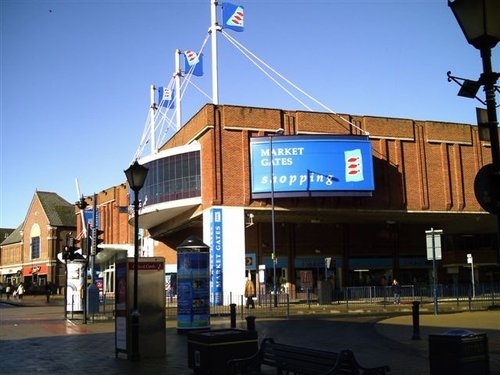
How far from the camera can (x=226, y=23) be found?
45812 mm

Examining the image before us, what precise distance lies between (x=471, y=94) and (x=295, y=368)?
482cm

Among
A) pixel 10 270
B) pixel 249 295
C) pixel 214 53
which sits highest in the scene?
pixel 214 53

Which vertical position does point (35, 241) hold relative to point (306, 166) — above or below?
below

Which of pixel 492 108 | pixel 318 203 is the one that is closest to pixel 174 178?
pixel 318 203

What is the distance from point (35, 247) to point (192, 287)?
9626cm

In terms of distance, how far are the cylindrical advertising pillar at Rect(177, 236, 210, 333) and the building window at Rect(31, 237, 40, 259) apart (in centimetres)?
9364

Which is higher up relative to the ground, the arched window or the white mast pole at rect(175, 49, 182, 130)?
the white mast pole at rect(175, 49, 182, 130)

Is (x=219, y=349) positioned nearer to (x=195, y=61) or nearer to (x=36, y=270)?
(x=195, y=61)

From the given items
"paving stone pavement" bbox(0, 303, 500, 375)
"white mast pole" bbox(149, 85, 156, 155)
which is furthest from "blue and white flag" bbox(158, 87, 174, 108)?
"paving stone pavement" bbox(0, 303, 500, 375)

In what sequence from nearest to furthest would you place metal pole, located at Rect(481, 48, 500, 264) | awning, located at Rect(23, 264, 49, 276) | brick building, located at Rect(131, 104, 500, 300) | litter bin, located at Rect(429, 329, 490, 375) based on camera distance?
metal pole, located at Rect(481, 48, 500, 264)
litter bin, located at Rect(429, 329, 490, 375)
brick building, located at Rect(131, 104, 500, 300)
awning, located at Rect(23, 264, 49, 276)

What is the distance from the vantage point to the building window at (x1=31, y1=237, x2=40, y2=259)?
107613 millimetres

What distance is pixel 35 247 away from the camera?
10888 cm

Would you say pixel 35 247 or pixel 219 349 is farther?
pixel 35 247

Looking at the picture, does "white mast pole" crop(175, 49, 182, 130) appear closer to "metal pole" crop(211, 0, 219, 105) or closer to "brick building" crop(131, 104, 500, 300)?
"brick building" crop(131, 104, 500, 300)
